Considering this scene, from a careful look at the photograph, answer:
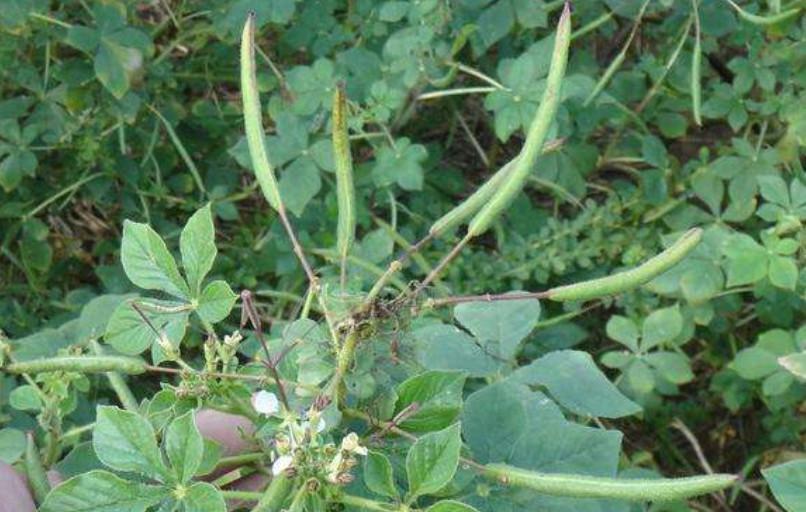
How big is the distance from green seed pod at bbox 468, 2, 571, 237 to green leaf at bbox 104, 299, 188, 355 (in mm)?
331

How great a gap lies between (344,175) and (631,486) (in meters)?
0.43

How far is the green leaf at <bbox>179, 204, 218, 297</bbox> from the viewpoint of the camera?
115 cm

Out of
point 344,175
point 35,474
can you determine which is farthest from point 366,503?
point 35,474

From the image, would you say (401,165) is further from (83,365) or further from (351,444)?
(351,444)

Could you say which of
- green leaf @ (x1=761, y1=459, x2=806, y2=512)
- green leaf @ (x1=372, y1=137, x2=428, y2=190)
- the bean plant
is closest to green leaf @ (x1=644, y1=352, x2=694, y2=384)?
the bean plant

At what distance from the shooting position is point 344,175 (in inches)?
46.3

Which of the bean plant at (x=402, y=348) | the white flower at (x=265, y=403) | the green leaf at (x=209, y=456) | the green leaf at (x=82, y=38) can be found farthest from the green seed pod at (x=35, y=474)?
the green leaf at (x=82, y=38)

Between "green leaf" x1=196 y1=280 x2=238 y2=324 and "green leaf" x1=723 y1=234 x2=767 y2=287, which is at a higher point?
"green leaf" x1=196 y1=280 x2=238 y2=324

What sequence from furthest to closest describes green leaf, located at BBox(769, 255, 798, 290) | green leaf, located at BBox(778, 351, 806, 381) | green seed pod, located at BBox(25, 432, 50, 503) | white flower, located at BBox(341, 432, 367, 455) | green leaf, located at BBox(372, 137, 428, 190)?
green leaf, located at BBox(372, 137, 428, 190)
green leaf, located at BBox(769, 255, 798, 290)
green leaf, located at BBox(778, 351, 806, 381)
green seed pod, located at BBox(25, 432, 50, 503)
white flower, located at BBox(341, 432, 367, 455)

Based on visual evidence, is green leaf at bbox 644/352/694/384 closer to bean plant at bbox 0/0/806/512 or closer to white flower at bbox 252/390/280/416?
bean plant at bbox 0/0/806/512

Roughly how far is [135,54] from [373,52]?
492mm

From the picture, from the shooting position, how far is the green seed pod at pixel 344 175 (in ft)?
3.77

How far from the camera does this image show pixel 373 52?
232 cm

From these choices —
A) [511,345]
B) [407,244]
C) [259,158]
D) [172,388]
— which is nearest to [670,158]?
[407,244]
